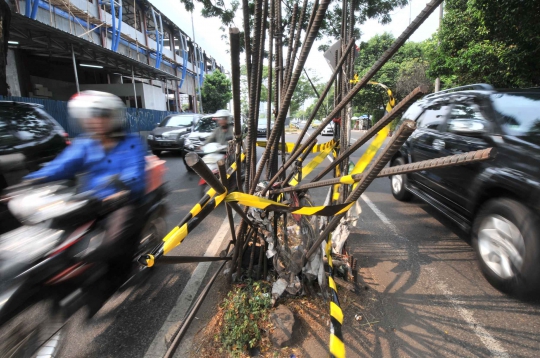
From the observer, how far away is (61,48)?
13.2 m

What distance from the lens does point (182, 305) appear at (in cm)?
273

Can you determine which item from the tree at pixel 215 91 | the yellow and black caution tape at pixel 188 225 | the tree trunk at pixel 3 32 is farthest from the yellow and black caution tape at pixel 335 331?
the tree at pixel 215 91

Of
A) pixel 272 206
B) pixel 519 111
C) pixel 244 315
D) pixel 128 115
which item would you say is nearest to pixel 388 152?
pixel 272 206

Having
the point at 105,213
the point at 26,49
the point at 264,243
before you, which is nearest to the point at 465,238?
the point at 264,243

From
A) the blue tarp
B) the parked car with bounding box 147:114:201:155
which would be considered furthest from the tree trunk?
the parked car with bounding box 147:114:201:155

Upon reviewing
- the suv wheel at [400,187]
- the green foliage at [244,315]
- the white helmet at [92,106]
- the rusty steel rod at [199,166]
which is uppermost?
the white helmet at [92,106]

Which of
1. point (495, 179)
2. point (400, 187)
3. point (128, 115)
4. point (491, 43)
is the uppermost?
point (491, 43)

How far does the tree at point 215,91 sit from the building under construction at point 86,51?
420cm

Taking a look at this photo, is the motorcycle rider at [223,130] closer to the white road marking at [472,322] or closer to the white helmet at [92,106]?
the white helmet at [92,106]

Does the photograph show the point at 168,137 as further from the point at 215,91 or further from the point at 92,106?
the point at 215,91

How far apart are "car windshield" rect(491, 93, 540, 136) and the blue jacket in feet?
12.3

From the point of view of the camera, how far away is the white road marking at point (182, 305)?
2211 mm

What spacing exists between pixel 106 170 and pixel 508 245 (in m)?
3.68

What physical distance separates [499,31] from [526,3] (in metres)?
1.24
